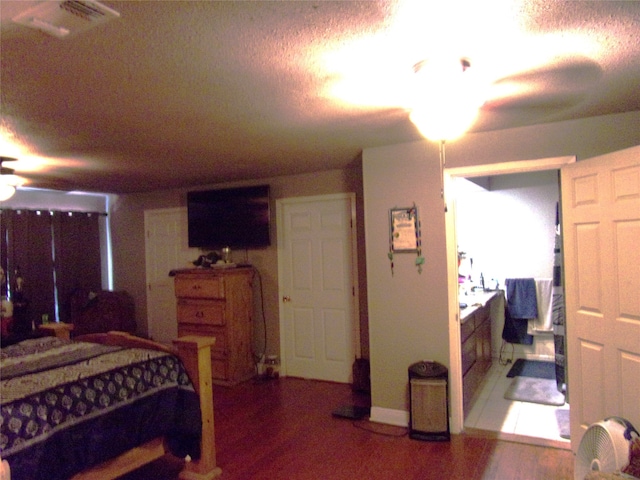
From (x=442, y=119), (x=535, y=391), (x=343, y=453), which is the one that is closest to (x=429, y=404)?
(x=343, y=453)

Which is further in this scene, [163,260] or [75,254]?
[75,254]

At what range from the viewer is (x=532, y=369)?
5.03 meters

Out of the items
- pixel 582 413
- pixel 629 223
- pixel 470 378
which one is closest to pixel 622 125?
pixel 629 223

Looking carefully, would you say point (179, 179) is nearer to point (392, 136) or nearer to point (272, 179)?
point (272, 179)

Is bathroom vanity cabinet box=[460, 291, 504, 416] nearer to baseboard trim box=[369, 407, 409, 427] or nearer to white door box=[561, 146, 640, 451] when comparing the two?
baseboard trim box=[369, 407, 409, 427]

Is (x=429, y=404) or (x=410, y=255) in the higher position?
(x=410, y=255)

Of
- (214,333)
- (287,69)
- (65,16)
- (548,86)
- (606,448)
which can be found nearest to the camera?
(65,16)

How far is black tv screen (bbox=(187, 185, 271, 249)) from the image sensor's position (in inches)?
196

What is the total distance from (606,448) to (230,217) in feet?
13.2

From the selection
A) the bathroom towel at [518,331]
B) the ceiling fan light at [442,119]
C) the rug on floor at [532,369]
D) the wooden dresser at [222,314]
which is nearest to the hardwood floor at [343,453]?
the wooden dresser at [222,314]

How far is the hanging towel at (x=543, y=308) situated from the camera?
17.4 ft

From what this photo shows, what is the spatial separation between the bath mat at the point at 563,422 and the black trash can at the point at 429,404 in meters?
0.86

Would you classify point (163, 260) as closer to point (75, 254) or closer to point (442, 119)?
point (75, 254)

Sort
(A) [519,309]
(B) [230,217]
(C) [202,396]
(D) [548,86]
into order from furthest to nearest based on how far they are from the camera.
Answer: (A) [519,309]
(B) [230,217]
(C) [202,396]
(D) [548,86]
